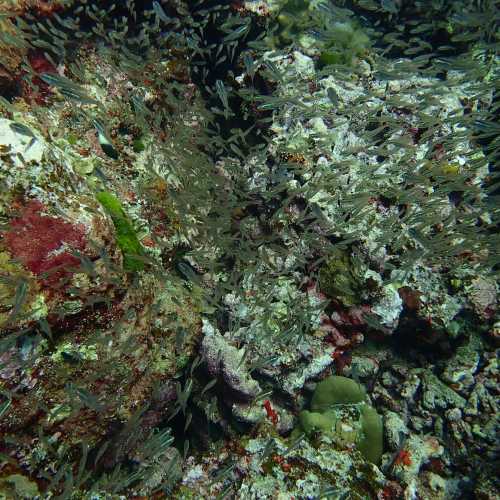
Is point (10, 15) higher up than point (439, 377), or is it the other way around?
Result: point (10, 15)

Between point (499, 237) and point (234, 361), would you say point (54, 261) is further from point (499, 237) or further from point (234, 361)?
point (499, 237)

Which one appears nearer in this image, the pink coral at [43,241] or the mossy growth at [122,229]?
the pink coral at [43,241]

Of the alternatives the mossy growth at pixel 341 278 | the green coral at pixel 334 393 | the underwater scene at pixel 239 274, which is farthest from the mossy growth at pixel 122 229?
the green coral at pixel 334 393

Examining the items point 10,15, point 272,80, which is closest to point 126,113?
point 10,15

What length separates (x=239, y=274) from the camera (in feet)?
17.5

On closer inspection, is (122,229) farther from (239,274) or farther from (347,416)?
(347,416)

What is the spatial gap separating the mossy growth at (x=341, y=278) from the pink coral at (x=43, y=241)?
3.64m

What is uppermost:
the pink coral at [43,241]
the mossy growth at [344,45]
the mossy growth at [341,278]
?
the mossy growth at [344,45]

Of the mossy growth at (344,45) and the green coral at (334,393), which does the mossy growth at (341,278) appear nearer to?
the green coral at (334,393)

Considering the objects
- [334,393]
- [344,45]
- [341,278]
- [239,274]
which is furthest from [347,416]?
[344,45]

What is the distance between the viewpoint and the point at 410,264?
539cm

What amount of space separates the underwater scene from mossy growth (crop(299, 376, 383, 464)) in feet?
0.10

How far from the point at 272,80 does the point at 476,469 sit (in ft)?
24.1

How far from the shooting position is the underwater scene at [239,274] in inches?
136
